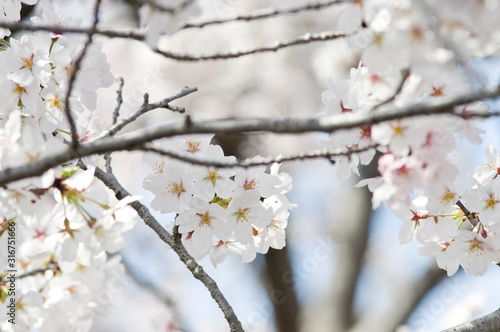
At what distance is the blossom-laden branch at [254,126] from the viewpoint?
55 centimetres

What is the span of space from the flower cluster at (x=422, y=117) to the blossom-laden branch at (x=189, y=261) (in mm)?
367

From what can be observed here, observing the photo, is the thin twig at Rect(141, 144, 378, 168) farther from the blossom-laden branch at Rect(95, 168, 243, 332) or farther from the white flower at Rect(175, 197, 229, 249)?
the blossom-laden branch at Rect(95, 168, 243, 332)

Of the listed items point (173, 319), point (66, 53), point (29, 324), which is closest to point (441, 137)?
point (66, 53)

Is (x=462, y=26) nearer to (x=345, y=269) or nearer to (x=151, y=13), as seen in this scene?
(x=151, y=13)

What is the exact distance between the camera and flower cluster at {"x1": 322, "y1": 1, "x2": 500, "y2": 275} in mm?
616

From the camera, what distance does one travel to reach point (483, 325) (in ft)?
3.70

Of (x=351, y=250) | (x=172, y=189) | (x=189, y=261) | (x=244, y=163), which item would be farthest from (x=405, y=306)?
(x=244, y=163)

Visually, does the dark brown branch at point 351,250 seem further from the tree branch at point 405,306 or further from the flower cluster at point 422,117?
the flower cluster at point 422,117

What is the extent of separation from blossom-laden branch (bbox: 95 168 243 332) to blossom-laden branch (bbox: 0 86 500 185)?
1.66ft

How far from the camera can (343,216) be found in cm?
375

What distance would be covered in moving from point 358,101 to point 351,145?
0.13 m

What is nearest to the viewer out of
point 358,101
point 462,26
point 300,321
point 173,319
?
point 462,26

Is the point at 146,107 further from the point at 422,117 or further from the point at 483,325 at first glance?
the point at 483,325

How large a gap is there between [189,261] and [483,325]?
0.64 m
